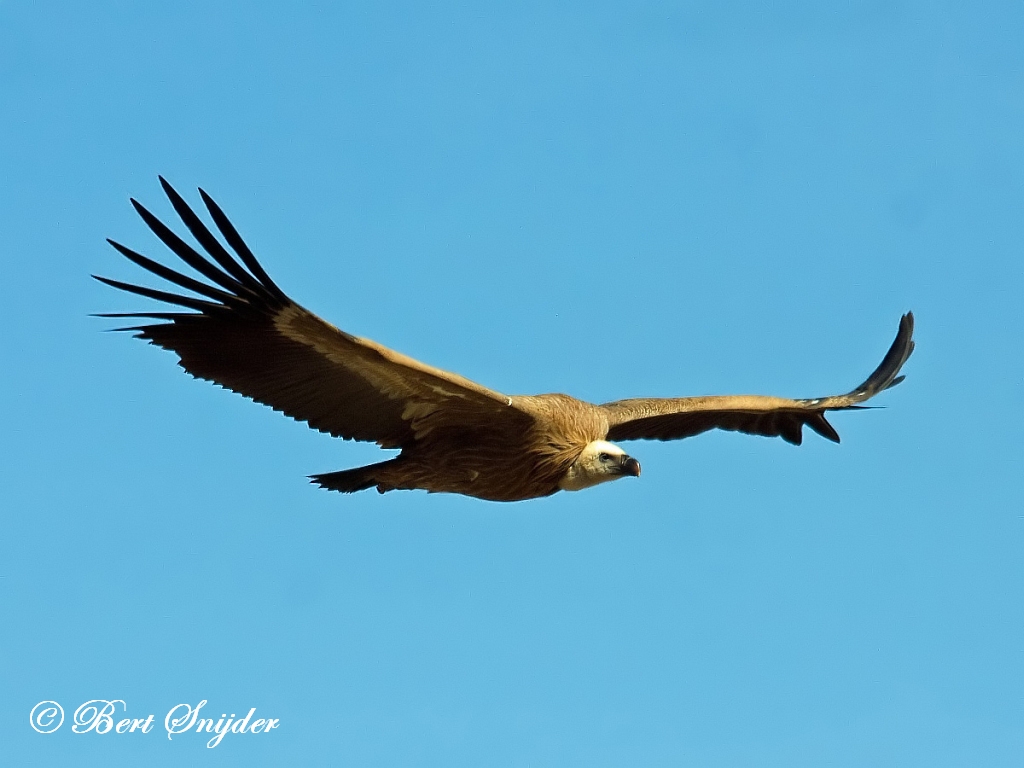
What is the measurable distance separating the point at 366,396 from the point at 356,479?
0.81 meters

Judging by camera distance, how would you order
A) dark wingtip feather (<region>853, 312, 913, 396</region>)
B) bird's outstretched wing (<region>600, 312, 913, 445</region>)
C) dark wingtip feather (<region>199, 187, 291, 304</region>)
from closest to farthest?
dark wingtip feather (<region>199, 187, 291, 304</region>) → bird's outstretched wing (<region>600, 312, 913, 445</region>) → dark wingtip feather (<region>853, 312, 913, 396</region>)

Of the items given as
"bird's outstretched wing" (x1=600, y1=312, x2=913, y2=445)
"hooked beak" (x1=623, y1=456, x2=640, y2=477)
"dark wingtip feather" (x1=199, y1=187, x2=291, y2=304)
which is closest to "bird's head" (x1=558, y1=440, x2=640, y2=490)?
"hooked beak" (x1=623, y1=456, x2=640, y2=477)

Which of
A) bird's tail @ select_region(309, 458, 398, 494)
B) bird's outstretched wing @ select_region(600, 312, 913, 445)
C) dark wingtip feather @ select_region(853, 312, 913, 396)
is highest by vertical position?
dark wingtip feather @ select_region(853, 312, 913, 396)

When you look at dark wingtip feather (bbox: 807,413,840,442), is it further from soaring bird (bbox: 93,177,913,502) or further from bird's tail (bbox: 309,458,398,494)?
bird's tail (bbox: 309,458,398,494)

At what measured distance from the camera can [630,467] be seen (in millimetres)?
9828

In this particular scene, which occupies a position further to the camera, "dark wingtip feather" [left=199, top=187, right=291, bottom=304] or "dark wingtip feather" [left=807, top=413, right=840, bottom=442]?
"dark wingtip feather" [left=807, top=413, right=840, bottom=442]

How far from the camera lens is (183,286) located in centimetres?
841

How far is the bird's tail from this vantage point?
9.68m

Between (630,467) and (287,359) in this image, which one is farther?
(630,467)

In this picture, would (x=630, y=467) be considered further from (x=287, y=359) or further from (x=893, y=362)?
(x=893, y=362)

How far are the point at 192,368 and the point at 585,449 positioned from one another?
8.78ft

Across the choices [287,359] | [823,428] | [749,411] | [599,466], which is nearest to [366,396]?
[287,359]

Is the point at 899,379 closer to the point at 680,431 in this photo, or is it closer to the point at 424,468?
the point at 680,431

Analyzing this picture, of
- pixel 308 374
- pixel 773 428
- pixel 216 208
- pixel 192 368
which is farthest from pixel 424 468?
pixel 773 428
